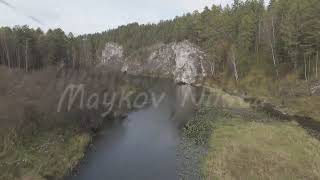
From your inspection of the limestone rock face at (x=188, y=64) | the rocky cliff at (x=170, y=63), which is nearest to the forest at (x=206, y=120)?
the limestone rock face at (x=188, y=64)

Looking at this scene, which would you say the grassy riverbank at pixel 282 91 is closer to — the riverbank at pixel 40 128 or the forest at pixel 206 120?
the forest at pixel 206 120

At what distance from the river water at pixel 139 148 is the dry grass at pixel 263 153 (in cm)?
475

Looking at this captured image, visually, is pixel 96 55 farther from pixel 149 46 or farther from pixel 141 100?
pixel 141 100

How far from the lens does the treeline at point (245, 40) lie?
68625 millimetres

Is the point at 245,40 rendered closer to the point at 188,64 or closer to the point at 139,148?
the point at 188,64

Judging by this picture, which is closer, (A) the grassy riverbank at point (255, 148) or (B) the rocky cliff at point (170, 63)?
(A) the grassy riverbank at point (255, 148)

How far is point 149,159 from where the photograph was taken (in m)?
38.7

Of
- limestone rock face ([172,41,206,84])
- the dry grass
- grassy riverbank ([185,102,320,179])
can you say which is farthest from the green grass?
limestone rock face ([172,41,206,84])

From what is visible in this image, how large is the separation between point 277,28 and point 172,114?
38562mm

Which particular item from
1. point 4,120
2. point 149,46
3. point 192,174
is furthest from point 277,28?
point 149,46

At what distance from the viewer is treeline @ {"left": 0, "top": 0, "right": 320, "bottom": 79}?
68625 mm

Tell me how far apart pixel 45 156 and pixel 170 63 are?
116 meters

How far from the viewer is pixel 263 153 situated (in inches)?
1426

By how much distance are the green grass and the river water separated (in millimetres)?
1517
